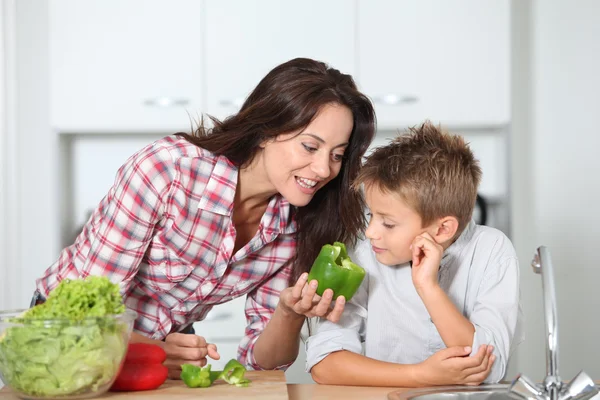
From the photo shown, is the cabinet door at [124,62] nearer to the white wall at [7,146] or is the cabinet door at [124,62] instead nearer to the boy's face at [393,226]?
the white wall at [7,146]

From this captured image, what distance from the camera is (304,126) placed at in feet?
5.69

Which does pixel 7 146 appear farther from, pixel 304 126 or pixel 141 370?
pixel 141 370

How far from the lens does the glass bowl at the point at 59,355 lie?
118cm

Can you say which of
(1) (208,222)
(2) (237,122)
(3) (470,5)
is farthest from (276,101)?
(3) (470,5)

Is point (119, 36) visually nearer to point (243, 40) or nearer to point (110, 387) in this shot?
point (243, 40)

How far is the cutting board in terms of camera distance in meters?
Answer: 1.29

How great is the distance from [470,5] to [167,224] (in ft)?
5.38

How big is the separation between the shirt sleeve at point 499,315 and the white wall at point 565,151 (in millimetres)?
1596

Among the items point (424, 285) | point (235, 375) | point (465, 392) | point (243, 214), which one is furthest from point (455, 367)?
point (243, 214)

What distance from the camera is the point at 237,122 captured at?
5.94ft

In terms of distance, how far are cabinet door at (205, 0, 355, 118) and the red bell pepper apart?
5.38 ft

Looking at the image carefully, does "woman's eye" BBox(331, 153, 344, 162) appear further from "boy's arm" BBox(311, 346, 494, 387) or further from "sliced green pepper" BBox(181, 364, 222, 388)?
"sliced green pepper" BBox(181, 364, 222, 388)

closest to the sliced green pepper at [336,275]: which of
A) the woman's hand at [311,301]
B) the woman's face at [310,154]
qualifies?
the woman's hand at [311,301]

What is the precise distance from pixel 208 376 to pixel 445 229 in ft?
1.84
